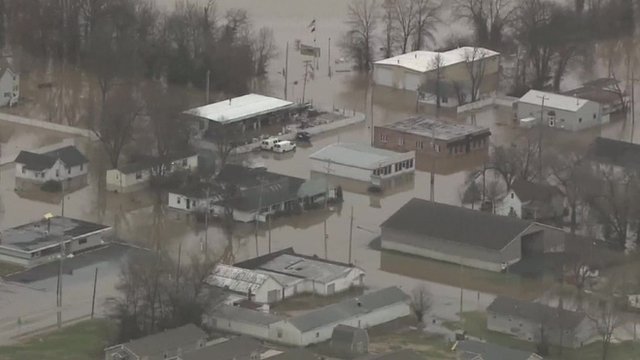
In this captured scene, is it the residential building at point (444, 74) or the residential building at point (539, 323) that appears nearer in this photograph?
the residential building at point (539, 323)

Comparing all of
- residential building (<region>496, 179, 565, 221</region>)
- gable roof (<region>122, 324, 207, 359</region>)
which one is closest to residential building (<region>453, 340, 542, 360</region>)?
gable roof (<region>122, 324, 207, 359</region>)

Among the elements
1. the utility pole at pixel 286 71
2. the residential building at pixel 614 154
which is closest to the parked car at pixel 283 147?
the utility pole at pixel 286 71

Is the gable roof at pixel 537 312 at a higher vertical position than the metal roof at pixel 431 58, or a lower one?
higher

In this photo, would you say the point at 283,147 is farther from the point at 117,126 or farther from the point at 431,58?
the point at 431,58

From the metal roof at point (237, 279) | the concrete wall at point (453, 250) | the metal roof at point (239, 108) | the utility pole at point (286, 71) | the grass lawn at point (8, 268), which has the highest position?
the metal roof at point (237, 279)

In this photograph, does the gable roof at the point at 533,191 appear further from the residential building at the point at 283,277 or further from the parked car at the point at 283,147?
the parked car at the point at 283,147

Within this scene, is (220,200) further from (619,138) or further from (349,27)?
(349,27)
